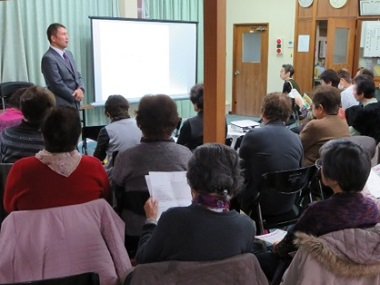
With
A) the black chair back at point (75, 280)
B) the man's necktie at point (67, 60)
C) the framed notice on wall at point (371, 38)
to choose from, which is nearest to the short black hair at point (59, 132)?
the black chair back at point (75, 280)

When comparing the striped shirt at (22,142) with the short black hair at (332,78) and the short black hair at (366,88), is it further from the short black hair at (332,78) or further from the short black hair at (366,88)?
the short black hair at (332,78)

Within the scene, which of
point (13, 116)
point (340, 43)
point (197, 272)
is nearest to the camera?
point (197, 272)

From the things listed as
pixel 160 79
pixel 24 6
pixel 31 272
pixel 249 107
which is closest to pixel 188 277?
pixel 31 272

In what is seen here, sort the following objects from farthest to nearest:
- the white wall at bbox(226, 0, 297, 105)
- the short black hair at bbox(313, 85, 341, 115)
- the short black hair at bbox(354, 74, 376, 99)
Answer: the white wall at bbox(226, 0, 297, 105) < the short black hair at bbox(354, 74, 376, 99) < the short black hair at bbox(313, 85, 341, 115)

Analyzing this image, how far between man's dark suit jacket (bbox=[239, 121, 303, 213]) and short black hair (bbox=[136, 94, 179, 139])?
2.79ft

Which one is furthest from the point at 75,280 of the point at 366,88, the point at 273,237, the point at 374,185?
→ the point at 366,88

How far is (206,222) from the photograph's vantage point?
146 cm

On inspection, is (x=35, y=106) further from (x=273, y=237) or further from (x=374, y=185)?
(x=374, y=185)

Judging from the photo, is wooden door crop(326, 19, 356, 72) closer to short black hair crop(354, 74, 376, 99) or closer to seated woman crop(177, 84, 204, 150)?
short black hair crop(354, 74, 376, 99)

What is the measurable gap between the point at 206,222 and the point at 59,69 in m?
3.91

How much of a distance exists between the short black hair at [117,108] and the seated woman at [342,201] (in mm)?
1824

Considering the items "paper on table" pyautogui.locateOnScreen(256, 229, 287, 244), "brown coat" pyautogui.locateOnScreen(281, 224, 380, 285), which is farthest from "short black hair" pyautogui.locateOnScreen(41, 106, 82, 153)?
"brown coat" pyautogui.locateOnScreen(281, 224, 380, 285)

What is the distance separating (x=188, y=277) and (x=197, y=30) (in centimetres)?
629

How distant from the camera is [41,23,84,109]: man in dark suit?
4.87 metres
